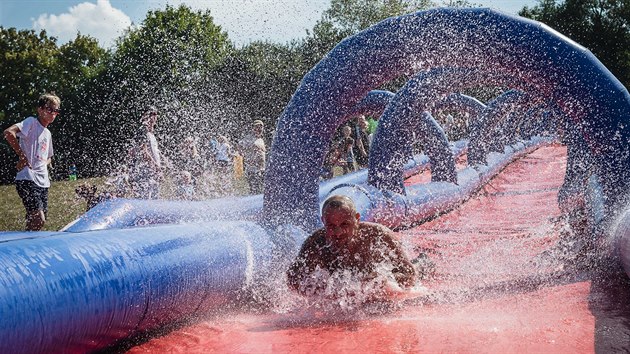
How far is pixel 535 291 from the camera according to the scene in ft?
11.2

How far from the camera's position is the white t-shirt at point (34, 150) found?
5699mm

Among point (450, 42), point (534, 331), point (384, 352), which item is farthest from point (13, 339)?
point (450, 42)

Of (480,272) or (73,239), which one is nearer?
(73,239)

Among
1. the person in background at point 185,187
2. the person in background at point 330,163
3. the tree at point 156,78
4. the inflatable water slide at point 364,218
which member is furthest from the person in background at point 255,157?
the tree at point 156,78

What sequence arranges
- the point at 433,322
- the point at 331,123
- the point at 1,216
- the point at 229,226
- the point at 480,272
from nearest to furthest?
the point at 433,322 → the point at 229,226 → the point at 480,272 → the point at 331,123 → the point at 1,216

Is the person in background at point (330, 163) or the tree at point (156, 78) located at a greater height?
the tree at point (156, 78)

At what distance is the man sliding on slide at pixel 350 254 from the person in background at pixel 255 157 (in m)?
5.24

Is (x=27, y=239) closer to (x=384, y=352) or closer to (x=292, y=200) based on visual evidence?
(x=384, y=352)

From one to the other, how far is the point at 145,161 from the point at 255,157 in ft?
6.98

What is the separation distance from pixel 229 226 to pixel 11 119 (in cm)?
4374

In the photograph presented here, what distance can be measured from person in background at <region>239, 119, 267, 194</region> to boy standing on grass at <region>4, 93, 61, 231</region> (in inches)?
141

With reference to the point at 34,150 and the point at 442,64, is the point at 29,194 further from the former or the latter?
the point at 442,64

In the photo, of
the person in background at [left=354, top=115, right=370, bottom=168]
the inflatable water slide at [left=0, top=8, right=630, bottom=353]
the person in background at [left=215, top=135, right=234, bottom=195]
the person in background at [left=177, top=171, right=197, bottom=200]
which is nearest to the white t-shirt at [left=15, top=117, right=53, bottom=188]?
the inflatable water slide at [left=0, top=8, right=630, bottom=353]

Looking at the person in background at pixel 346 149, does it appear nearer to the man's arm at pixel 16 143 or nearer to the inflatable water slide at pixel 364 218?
the inflatable water slide at pixel 364 218
